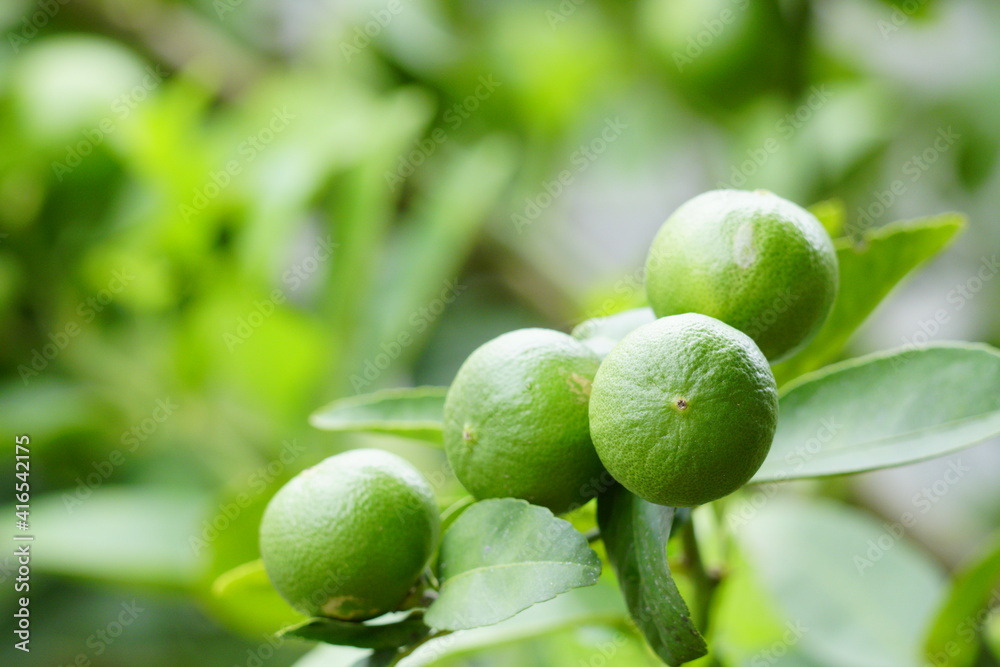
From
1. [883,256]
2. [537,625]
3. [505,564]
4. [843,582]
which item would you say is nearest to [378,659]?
[505,564]

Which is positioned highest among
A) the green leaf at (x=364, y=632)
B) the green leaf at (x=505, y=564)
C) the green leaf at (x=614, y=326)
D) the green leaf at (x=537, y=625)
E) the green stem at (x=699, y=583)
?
the green leaf at (x=614, y=326)

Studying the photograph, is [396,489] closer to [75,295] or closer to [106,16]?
[75,295]

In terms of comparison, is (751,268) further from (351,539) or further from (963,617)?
(963,617)

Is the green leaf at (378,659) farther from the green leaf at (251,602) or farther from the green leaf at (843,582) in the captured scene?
the green leaf at (843,582)

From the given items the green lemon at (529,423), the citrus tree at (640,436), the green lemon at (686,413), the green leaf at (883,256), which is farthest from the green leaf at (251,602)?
the green leaf at (883,256)

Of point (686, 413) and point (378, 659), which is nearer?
point (686, 413)
